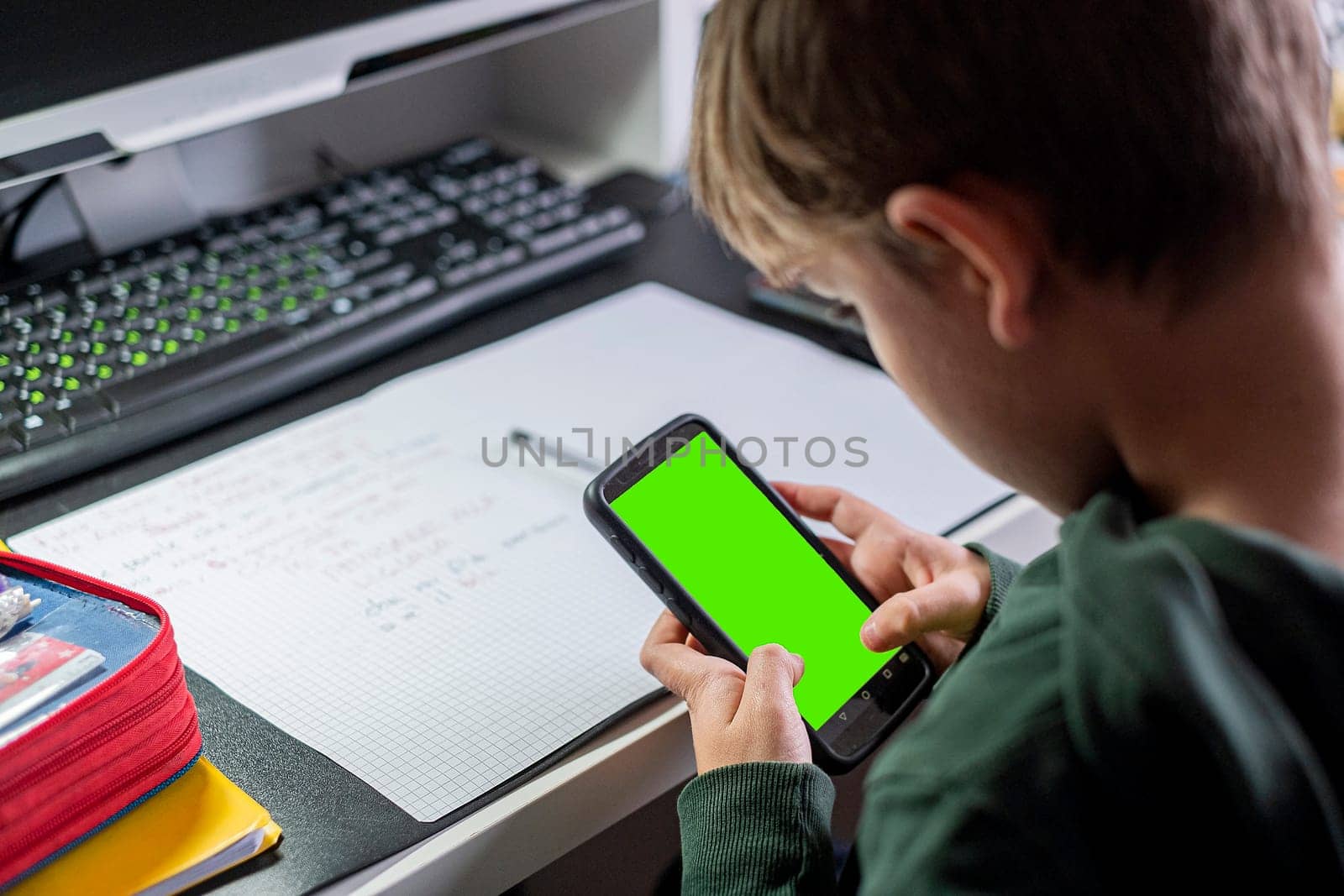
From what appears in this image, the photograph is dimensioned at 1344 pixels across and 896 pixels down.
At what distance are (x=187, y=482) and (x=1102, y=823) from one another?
0.48m

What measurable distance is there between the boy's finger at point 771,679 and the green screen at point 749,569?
0.7 inches

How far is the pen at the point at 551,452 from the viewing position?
0.67 meters

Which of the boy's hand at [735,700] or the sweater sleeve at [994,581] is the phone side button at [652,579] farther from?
the sweater sleeve at [994,581]

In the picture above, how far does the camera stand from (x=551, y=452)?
2.23 ft

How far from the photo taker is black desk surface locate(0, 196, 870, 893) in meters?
0.44

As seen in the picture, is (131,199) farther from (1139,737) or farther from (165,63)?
(1139,737)

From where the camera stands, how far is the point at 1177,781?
1.16ft

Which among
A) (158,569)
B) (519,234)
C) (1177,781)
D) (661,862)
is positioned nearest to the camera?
(1177,781)

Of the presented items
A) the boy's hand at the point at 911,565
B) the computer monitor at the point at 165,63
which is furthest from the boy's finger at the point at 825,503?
the computer monitor at the point at 165,63

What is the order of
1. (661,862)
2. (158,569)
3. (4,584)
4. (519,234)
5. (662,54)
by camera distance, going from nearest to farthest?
(4,584)
(158,569)
(661,862)
(519,234)
(662,54)

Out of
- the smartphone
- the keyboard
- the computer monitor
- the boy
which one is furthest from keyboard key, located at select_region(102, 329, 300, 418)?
the boy

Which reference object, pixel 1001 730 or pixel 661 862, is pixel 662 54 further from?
pixel 1001 730

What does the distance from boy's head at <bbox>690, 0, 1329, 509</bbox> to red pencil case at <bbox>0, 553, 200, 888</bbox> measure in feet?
0.91

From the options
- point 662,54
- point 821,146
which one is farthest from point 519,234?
point 821,146
